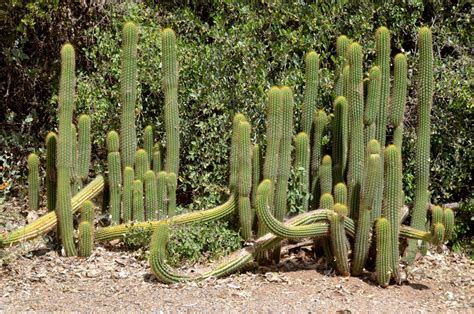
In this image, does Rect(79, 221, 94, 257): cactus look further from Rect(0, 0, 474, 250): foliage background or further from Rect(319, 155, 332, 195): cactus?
Rect(319, 155, 332, 195): cactus

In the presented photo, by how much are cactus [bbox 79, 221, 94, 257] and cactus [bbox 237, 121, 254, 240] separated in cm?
127

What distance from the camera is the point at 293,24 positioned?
28.8ft

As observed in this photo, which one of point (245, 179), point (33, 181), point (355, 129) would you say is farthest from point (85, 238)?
point (355, 129)

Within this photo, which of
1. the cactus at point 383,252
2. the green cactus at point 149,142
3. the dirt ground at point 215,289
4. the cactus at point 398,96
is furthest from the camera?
the green cactus at point 149,142

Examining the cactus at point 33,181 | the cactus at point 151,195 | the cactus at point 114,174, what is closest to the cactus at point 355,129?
the cactus at point 151,195

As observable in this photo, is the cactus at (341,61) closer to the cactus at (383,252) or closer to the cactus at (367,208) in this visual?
the cactus at (367,208)

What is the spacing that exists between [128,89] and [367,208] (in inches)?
93.1

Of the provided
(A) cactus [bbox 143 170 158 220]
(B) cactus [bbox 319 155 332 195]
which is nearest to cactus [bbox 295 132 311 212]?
(B) cactus [bbox 319 155 332 195]

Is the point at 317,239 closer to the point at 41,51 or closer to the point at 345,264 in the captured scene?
the point at 345,264

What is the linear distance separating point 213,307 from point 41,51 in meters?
4.68

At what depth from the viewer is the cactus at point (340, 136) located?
23.5 feet

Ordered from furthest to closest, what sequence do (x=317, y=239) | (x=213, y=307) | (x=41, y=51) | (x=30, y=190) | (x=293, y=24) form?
(x=41, y=51) < (x=293, y=24) < (x=30, y=190) < (x=317, y=239) < (x=213, y=307)

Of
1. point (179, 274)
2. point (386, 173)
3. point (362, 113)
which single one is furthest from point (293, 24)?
point (179, 274)

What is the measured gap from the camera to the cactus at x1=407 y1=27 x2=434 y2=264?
6973mm
